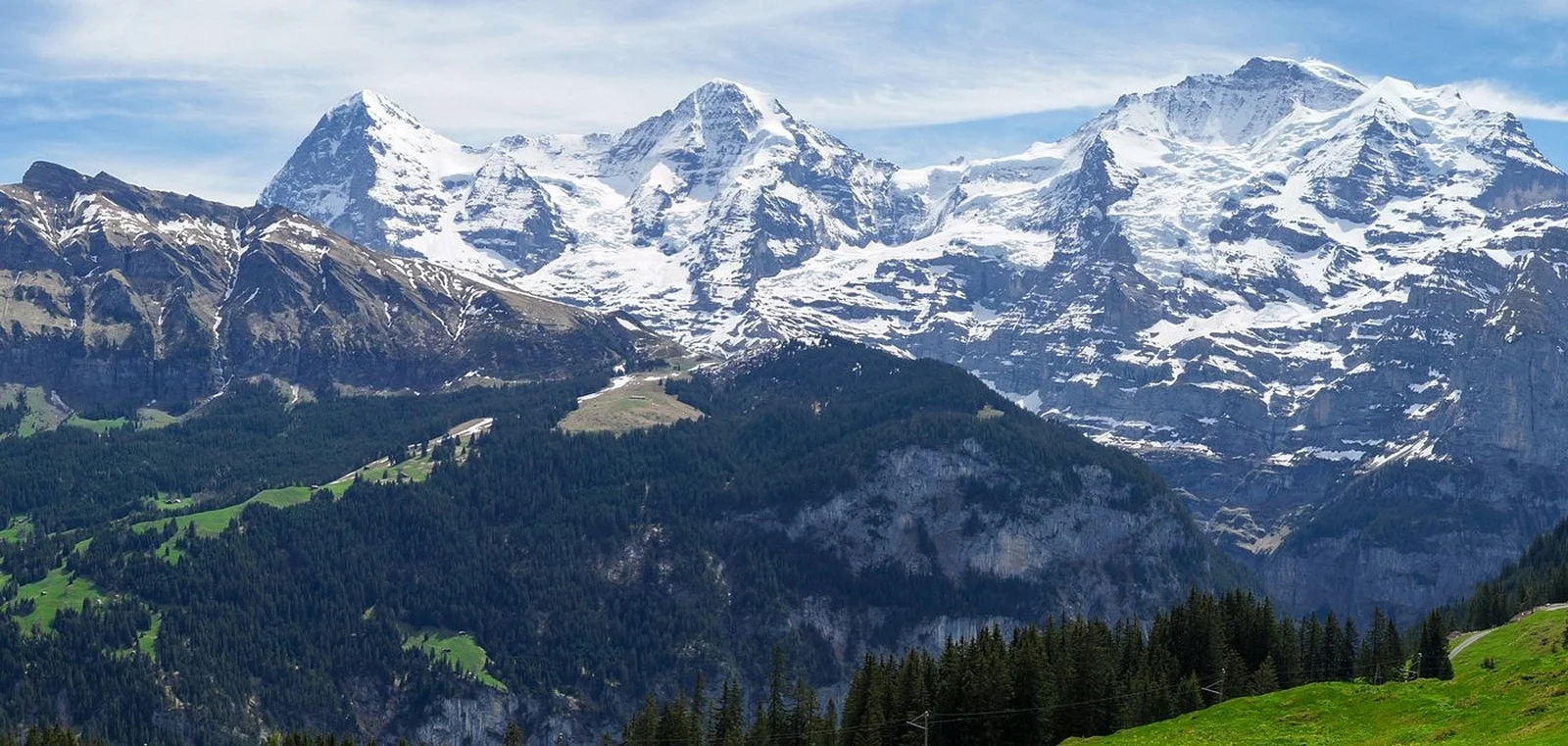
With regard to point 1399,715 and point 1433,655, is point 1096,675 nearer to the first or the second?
point 1433,655

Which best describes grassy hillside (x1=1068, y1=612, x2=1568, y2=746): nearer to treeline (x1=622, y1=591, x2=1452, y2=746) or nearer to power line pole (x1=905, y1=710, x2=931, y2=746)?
treeline (x1=622, y1=591, x2=1452, y2=746)

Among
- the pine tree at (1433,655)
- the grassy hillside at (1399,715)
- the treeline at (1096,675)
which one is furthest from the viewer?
the treeline at (1096,675)

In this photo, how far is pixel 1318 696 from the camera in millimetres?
131500

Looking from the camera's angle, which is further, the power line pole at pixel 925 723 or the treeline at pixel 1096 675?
the treeline at pixel 1096 675

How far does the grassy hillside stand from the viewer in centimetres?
10950

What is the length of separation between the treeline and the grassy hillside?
32.6 m

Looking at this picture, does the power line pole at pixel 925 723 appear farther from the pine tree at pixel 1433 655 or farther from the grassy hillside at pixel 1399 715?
the pine tree at pixel 1433 655

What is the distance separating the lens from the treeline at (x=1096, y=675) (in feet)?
560

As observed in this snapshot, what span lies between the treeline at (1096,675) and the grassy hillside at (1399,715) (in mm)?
32585

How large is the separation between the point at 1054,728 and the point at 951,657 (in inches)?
655

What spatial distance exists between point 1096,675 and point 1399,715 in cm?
5560

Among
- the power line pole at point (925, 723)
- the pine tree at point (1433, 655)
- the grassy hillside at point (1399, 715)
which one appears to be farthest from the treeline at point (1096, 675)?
the grassy hillside at point (1399, 715)

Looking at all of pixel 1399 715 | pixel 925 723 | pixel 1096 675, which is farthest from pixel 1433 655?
pixel 1399 715

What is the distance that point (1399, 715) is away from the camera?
121000mm
